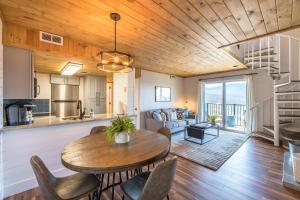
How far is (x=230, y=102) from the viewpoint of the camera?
605 centimetres

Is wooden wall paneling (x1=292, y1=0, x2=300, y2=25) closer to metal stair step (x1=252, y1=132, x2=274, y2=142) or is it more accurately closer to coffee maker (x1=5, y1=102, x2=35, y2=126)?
metal stair step (x1=252, y1=132, x2=274, y2=142)

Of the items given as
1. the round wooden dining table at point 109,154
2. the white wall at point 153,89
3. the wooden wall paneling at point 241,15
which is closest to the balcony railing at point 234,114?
the white wall at point 153,89

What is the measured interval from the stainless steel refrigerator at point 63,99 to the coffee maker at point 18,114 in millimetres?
2932

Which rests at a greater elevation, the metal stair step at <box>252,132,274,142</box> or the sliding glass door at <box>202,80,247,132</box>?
the sliding glass door at <box>202,80,247,132</box>

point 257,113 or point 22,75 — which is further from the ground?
point 22,75

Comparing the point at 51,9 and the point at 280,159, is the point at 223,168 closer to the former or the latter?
the point at 280,159

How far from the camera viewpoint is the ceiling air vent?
2.27 metres

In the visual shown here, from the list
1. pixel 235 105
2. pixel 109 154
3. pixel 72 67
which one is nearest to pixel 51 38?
pixel 72 67

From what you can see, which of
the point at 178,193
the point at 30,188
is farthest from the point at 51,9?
the point at 178,193

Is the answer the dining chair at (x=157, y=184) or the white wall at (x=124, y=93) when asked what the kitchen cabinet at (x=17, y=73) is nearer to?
the white wall at (x=124, y=93)

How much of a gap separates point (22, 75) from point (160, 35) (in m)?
2.24

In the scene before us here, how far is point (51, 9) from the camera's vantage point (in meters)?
1.73

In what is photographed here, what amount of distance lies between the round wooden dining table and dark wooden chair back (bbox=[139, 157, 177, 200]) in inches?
7.8

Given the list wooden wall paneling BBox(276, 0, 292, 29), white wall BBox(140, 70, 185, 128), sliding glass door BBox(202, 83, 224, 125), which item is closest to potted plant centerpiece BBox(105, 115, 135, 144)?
wooden wall paneling BBox(276, 0, 292, 29)
